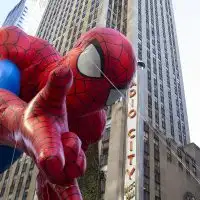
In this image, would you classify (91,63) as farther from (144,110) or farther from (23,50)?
(144,110)

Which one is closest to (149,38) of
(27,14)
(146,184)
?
(146,184)

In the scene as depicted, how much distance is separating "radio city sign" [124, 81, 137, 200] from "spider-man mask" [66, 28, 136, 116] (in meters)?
16.5

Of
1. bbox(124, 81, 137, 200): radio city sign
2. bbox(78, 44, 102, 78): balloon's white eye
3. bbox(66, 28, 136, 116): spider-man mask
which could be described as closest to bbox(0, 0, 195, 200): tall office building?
bbox(124, 81, 137, 200): radio city sign

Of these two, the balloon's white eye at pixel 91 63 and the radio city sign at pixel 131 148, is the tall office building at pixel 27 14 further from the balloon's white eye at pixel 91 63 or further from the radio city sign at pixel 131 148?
the balloon's white eye at pixel 91 63

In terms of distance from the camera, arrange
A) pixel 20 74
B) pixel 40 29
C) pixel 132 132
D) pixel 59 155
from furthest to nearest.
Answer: pixel 40 29, pixel 132 132, pixel 20 74, pixel 59 155

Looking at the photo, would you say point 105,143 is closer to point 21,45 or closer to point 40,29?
point 21,45

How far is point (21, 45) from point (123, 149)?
785 inches

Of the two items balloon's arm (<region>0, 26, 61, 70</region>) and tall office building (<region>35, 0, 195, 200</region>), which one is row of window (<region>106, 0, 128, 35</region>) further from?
balloon's arm (<region>0, 26, 61, 70</region>)

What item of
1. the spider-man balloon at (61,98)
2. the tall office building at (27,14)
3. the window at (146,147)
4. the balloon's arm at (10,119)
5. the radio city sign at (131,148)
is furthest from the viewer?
the tall office building at (27,14)

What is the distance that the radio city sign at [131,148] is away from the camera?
76.6 feet

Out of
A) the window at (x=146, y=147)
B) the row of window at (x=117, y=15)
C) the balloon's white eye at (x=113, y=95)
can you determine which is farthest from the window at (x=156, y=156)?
the balloon's white eye at (x=113, y=95)

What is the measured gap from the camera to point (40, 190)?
732cm

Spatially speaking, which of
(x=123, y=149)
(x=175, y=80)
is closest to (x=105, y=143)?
(x=123, y=149)

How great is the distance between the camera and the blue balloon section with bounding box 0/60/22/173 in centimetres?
784
